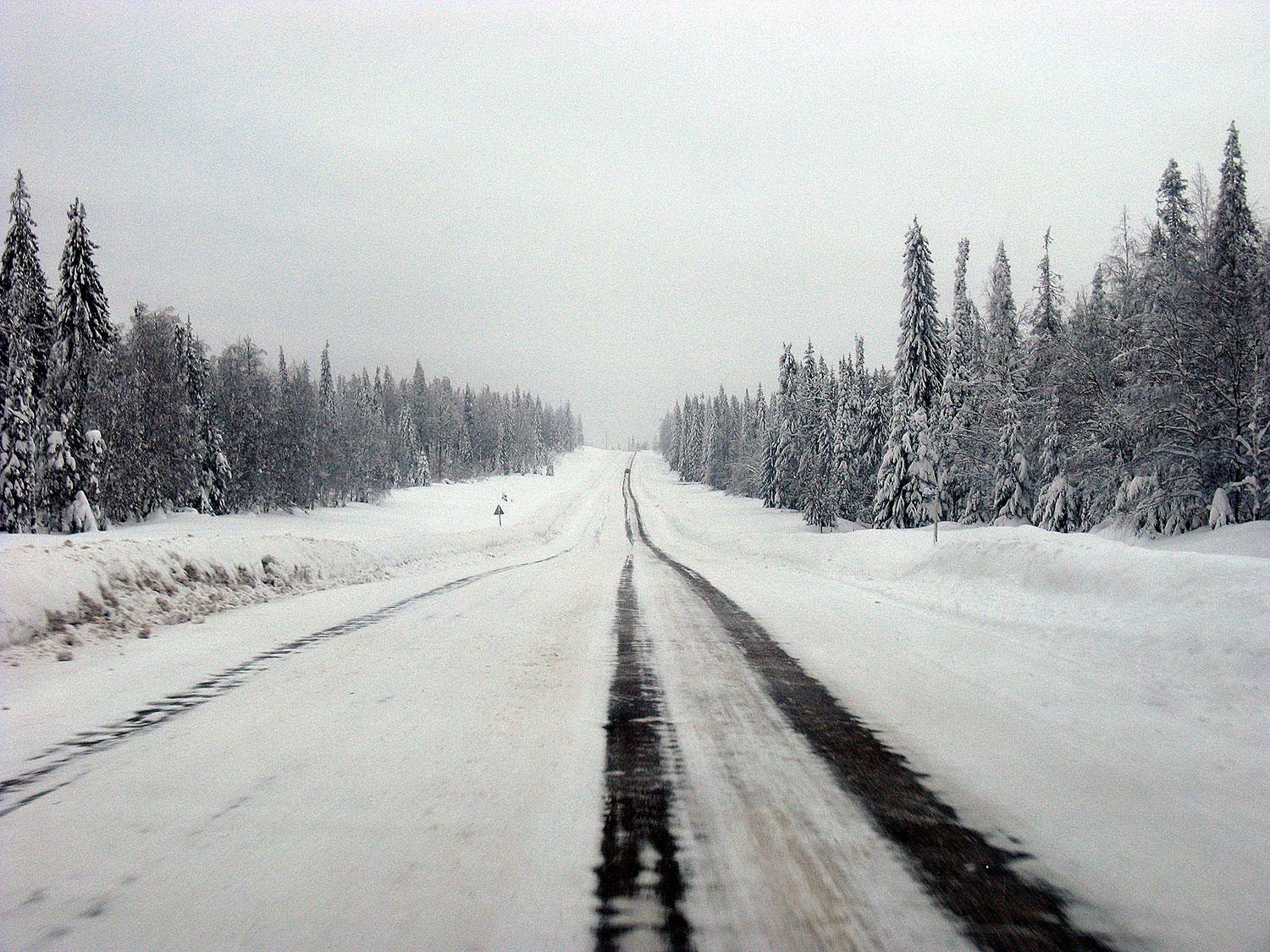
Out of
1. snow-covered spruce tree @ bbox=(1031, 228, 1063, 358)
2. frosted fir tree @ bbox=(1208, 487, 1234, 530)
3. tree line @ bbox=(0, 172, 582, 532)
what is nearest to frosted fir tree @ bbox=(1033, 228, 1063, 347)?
snow-covered spruce tree @ bbox=(1031, 228, 1063, 358)

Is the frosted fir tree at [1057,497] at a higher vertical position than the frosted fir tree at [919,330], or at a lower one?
lower

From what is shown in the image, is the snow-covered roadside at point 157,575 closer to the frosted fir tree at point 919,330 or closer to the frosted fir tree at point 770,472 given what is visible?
the frosted fir tree at point 919,330

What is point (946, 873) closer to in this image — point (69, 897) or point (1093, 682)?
point (69, 897)

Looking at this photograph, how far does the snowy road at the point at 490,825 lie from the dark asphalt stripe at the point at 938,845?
0.01 meters

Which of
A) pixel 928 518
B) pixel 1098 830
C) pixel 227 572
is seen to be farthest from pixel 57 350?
pixel 928 518

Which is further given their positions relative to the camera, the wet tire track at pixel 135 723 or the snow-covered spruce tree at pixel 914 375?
the snow-covered spruce tree at pixel 914 375

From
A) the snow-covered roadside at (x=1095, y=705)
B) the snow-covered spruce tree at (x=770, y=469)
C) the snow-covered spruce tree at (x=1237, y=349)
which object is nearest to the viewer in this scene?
the snow-covered roadside at (x=1095, y=705)

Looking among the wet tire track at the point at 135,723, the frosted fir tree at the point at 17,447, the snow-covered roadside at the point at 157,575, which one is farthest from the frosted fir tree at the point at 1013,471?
the frosted fir tree at the point at 17,447

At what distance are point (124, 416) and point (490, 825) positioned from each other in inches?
1493

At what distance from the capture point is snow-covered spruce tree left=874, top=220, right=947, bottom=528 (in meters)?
33.6

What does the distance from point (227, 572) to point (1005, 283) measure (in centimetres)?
5340

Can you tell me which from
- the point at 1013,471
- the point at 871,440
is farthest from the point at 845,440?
the point at 1013,471

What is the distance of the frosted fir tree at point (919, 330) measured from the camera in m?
33.5

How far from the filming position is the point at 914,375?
34500 mm
